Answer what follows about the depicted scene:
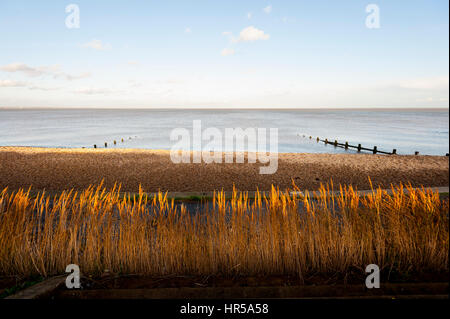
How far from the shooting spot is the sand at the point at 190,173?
8568 millimetres

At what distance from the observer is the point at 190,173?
10219 mm

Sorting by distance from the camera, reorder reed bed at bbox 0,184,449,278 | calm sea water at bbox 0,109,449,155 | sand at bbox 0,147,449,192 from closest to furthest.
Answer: reed bed at bbox 0,184,449,278 < sand at bbox 0,147,449,192 < calm sea water at bbox 0,109,449,155

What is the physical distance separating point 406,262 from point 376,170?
9387 millimetres

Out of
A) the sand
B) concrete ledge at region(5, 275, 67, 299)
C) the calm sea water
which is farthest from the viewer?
the calm sea water

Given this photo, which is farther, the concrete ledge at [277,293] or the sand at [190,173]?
the sand at [190,173]

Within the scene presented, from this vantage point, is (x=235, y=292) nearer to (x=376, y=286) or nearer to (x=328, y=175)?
(x=376, y=286)

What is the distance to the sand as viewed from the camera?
8.57 m

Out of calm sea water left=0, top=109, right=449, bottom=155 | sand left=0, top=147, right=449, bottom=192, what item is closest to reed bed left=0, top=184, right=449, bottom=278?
sand left=0, top=147, right=449, bottom=192

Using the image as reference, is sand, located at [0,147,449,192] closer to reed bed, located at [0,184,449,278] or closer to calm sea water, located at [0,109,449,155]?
reed bed, located at [0,184,449,278]

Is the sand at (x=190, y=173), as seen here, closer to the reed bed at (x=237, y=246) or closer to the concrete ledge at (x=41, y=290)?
the reed bed at (x=237, y=246)

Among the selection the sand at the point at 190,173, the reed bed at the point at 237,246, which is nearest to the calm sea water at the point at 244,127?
the sand at the point at 190,173

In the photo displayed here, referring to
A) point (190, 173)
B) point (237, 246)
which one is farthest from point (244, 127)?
point (237, 246)

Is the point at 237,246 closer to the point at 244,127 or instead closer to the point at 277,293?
the point at 277,293
